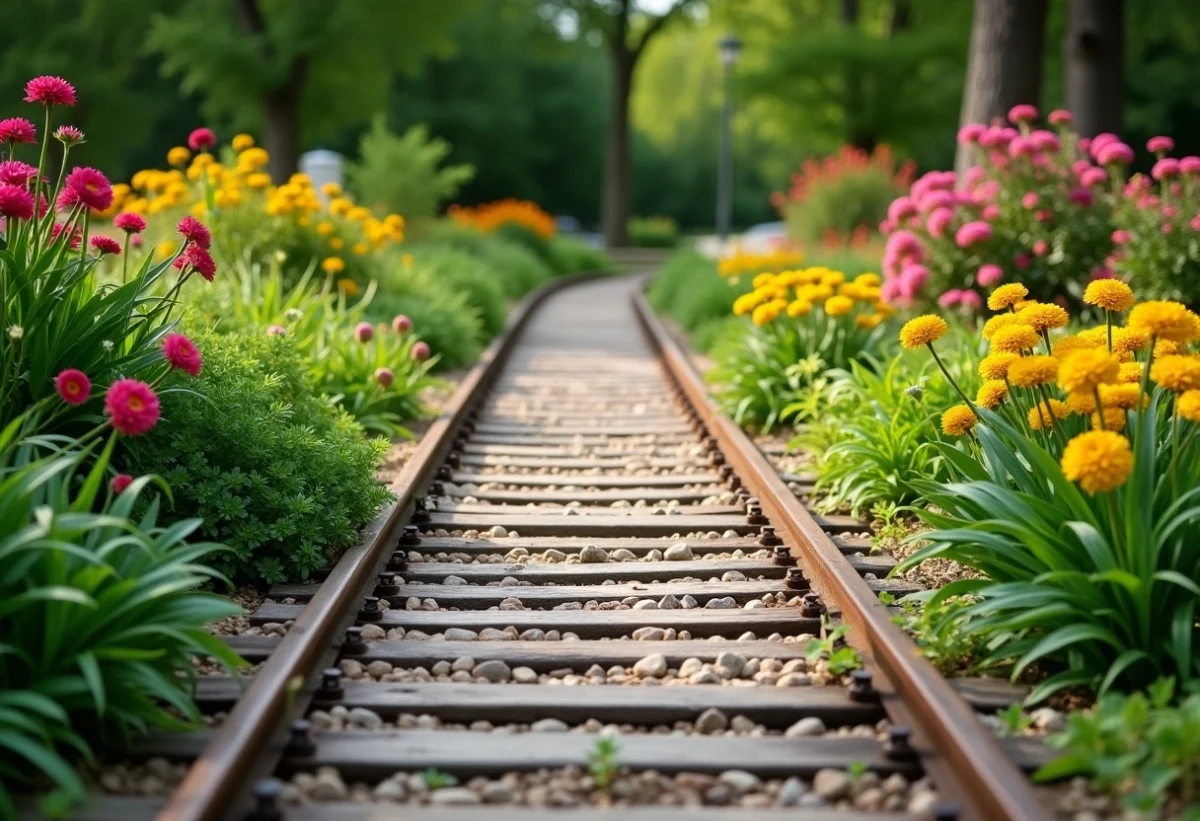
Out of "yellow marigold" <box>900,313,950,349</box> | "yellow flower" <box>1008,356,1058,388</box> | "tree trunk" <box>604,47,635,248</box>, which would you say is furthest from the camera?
"tree trunk" <box>604,47,635,248</box>

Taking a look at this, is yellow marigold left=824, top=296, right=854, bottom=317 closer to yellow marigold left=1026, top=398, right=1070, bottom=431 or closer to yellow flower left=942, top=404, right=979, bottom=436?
yellow flower left=942, top=404, right=979, bottom=436

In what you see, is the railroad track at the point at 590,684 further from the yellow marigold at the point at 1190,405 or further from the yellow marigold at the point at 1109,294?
the yellow marigold at the point at 1109,294

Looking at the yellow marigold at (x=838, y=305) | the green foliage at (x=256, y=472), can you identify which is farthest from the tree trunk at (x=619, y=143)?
the green foliage at (x=256, y=472)

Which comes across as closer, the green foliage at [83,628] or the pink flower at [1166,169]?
the green foliage at [83,628]

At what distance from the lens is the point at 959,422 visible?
4750mm

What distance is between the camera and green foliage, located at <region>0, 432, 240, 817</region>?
324cm

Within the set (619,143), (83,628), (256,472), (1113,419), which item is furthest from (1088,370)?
(619,143)

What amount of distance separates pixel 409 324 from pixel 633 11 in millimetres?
30146

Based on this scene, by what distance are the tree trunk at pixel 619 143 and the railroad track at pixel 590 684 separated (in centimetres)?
3137

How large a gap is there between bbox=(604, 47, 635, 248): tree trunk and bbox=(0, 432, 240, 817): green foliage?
113ft

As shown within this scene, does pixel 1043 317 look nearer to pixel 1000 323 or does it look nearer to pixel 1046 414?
pixel 1000 323

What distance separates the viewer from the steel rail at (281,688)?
Result: 9.80 ft

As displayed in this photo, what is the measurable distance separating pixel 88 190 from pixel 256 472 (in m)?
1.20

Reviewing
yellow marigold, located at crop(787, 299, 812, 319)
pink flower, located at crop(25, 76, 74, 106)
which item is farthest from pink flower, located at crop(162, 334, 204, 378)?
yellow marigold, located at crop(787, 299, 812, 319)
